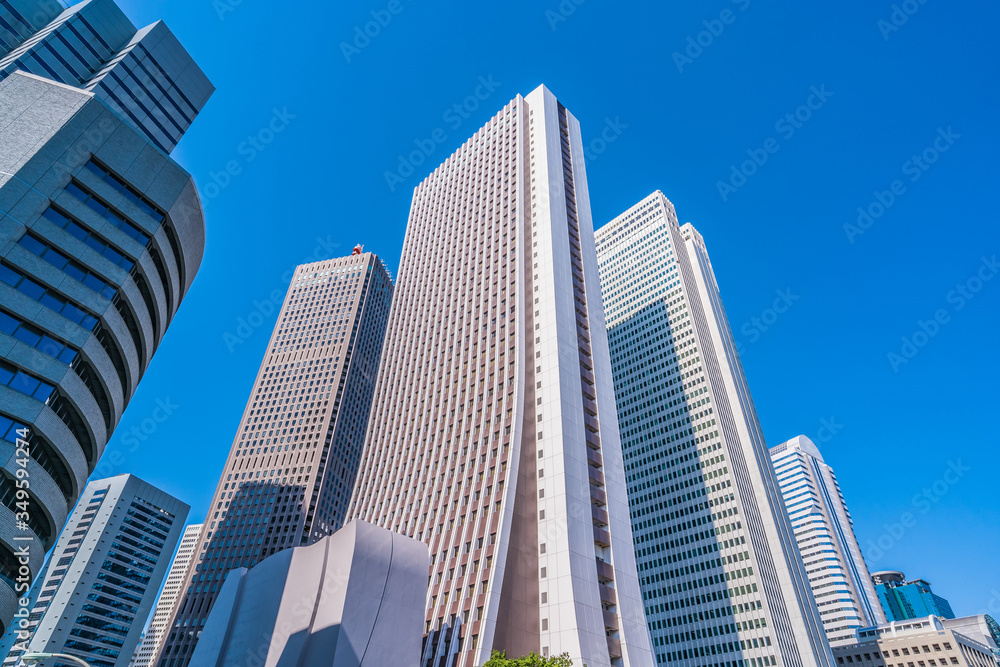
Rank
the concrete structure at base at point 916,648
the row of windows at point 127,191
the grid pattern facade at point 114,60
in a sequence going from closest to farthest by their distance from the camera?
the row of windows at point 127,191 < the grid pattern facade at point 114,60 < the concrete structure at base at point 916,648

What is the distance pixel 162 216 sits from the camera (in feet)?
142

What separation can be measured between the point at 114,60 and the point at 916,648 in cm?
18828

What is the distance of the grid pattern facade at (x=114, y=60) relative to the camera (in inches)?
3083

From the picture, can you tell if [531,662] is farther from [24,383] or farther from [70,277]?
[70,277]

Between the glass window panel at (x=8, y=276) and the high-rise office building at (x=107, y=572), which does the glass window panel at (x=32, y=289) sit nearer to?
the glass window panel at (x=8, y=276)

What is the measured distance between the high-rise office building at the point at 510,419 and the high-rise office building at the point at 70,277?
110 feet

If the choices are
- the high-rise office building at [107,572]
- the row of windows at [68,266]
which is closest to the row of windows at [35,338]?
the row of windows at [68,266]

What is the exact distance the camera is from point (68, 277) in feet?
119

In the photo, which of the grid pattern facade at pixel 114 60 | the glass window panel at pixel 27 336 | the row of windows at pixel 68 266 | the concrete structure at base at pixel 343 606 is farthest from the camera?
the grid pattern facade at pixel 114 60

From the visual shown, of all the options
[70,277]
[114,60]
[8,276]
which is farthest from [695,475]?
[114,60]

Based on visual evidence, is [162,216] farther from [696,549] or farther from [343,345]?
[343,345]

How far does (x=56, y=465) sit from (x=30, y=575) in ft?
23.1

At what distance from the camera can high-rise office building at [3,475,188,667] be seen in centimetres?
13400

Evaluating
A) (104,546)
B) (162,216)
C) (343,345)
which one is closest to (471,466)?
(162,216)
